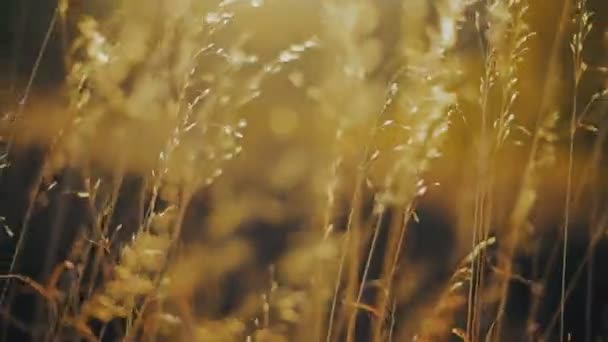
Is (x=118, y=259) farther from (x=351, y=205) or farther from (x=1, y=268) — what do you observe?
(x=351, y=205)

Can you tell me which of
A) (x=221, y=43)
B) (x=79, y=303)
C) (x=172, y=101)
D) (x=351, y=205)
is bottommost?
(x=79, y=303)

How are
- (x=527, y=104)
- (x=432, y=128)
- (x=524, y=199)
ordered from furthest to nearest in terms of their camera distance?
(x=527, y=104) → (x=524, y=199) → (x=432, y=128)

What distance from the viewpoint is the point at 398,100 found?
55.4 inches

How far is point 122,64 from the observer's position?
1401mm

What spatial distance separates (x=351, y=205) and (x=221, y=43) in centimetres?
37

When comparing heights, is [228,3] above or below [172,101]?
above

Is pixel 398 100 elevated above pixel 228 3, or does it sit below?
below

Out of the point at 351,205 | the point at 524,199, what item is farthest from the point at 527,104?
the point at 351,205

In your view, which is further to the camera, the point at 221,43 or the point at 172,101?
the point at 221,43

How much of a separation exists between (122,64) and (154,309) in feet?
1.34

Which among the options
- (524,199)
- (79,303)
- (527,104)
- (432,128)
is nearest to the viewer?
(79,303)

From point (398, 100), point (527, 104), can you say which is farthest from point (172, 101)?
point (527, 104)

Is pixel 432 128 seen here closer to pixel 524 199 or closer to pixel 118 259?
pixel 524 199

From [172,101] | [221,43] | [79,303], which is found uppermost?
[221,43]
